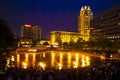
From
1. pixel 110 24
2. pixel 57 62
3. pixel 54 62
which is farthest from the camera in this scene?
pixel 110 24

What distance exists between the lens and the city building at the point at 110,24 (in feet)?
342

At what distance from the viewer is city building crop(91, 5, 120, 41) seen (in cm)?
10431

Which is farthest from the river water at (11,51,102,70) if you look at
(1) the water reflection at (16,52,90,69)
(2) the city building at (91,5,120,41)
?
(2) the city building at (91,5,120,41)

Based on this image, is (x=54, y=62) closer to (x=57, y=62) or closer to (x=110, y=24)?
(x=57, y=62)

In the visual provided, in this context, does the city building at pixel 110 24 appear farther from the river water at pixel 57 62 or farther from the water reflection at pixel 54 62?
the water reflection at pixel 54 62

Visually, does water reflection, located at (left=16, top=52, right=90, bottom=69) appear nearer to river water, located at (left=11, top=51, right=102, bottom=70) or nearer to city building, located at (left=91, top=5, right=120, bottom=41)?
river water, located at (left=11, top=51, right=102, bottom=70)

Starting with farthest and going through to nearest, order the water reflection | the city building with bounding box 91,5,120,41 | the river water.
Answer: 1. the city building with bounding box 91,5,120,41
2. the water reflection
3. the river water

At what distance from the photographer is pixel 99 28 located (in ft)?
433

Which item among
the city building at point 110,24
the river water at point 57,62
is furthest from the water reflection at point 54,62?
the city building at point 110,24

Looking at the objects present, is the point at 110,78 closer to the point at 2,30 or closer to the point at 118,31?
the point at 2,30

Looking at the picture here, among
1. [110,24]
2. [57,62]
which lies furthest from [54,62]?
[110,24]

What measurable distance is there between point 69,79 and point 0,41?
940 cm

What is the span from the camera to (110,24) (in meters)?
114

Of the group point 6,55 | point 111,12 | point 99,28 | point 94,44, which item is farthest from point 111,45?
point 6,55
